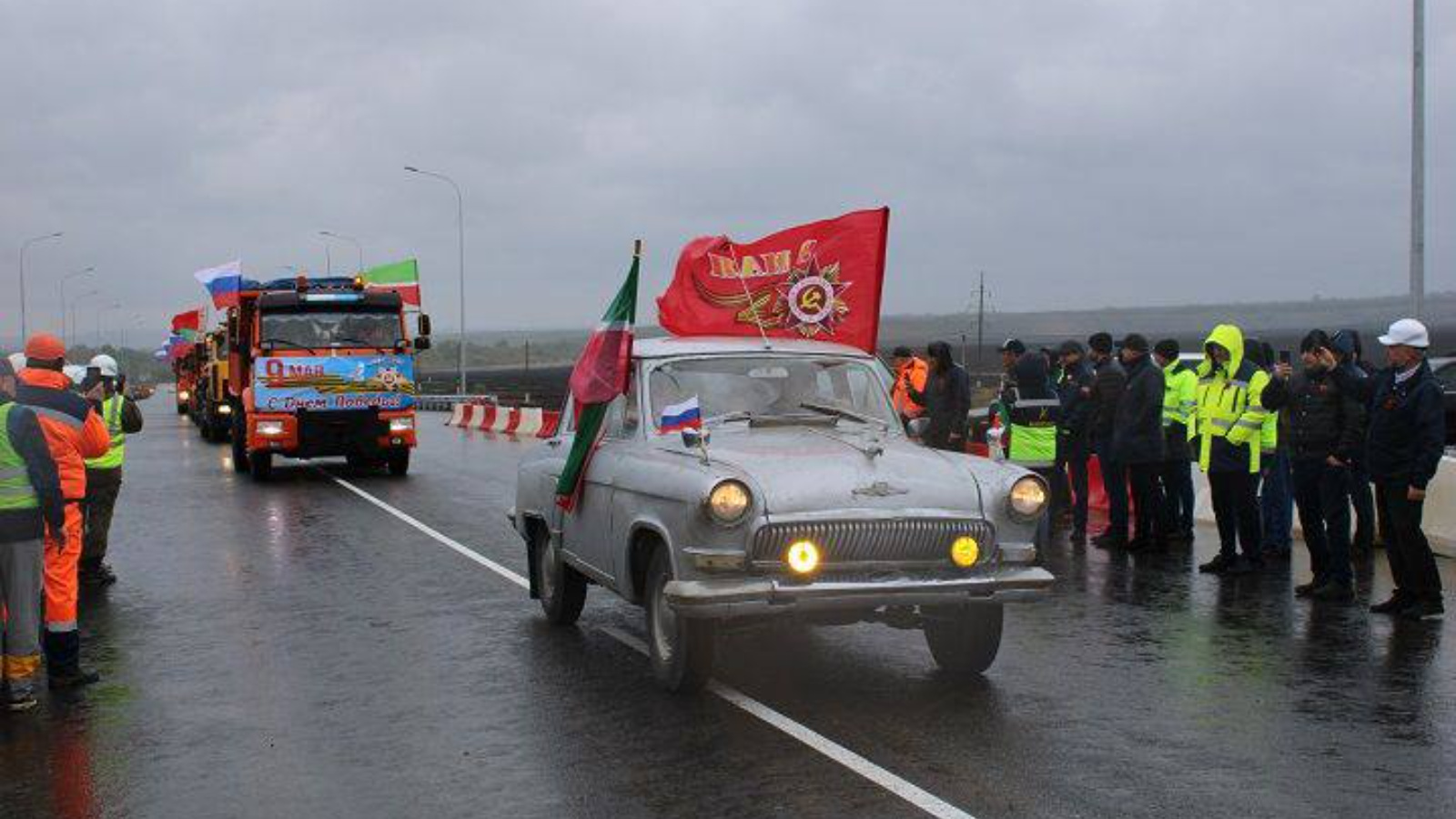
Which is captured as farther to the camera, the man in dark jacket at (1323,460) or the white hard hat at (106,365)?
the white hard hat at (106,365)

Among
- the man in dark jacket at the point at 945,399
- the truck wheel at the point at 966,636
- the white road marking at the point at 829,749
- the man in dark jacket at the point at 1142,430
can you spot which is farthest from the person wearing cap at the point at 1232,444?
the white road marking at the point at 829,749

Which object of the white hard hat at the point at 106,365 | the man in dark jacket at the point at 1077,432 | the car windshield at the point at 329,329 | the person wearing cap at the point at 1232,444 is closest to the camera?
the white hard hat at the point at 106,365

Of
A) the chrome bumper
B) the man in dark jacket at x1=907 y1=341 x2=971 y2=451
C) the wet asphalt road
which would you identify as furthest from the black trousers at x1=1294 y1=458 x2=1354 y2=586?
the chrome bumper

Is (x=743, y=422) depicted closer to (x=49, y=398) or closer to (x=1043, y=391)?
(x=49, y=398)

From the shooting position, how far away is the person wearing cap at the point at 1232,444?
11.5 meters

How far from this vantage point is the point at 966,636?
7625 mm

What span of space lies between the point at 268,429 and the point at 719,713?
15932 millimetres

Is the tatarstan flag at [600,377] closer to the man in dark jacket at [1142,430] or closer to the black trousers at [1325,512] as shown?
the black trousers at [1325,512]

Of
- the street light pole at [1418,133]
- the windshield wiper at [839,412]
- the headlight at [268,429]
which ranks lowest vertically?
the headlight at [268,429]

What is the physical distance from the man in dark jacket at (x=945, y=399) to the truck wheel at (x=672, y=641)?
23.0ft

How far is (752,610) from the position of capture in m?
6.63

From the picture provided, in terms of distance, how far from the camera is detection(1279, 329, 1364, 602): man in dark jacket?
33.7ft

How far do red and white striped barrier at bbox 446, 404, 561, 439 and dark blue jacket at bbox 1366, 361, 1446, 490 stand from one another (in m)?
24.5

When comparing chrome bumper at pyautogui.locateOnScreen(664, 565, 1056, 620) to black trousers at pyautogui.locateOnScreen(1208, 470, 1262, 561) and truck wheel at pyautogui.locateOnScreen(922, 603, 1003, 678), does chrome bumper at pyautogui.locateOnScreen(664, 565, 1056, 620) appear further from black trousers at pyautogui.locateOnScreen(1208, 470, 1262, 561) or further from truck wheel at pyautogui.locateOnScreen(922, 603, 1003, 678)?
black trousers at pyautogui.locateOnScreen(1208, 470, 1262, 561)
